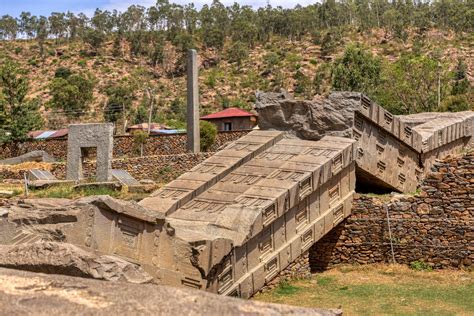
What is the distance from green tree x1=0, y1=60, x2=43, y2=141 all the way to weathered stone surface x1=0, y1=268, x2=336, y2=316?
31.4 m

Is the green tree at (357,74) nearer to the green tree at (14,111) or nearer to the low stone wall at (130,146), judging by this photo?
the low stone wall at (130,146)

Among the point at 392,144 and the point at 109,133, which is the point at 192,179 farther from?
the point at 109,133

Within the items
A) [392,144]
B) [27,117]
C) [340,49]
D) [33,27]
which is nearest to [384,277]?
[392,144]

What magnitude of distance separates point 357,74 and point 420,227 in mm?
29405

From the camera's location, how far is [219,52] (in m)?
77.1

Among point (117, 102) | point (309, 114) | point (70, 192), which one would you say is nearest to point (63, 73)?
point (117, 102)

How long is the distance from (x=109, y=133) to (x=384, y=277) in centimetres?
1144

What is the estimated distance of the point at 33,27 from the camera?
95938 mm

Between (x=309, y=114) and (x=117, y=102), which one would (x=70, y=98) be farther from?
(x=309, y=114)

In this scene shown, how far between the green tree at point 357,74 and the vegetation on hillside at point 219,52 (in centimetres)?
7

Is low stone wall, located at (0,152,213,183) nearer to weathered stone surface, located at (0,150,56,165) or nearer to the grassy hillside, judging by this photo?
weathered stone surface, located at (0,150,56,165)

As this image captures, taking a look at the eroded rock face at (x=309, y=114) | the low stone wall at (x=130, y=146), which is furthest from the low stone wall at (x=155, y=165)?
the eroded rock face at (x=309, y=114)

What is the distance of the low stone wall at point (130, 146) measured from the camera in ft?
96.7

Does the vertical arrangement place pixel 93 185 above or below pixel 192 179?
below
